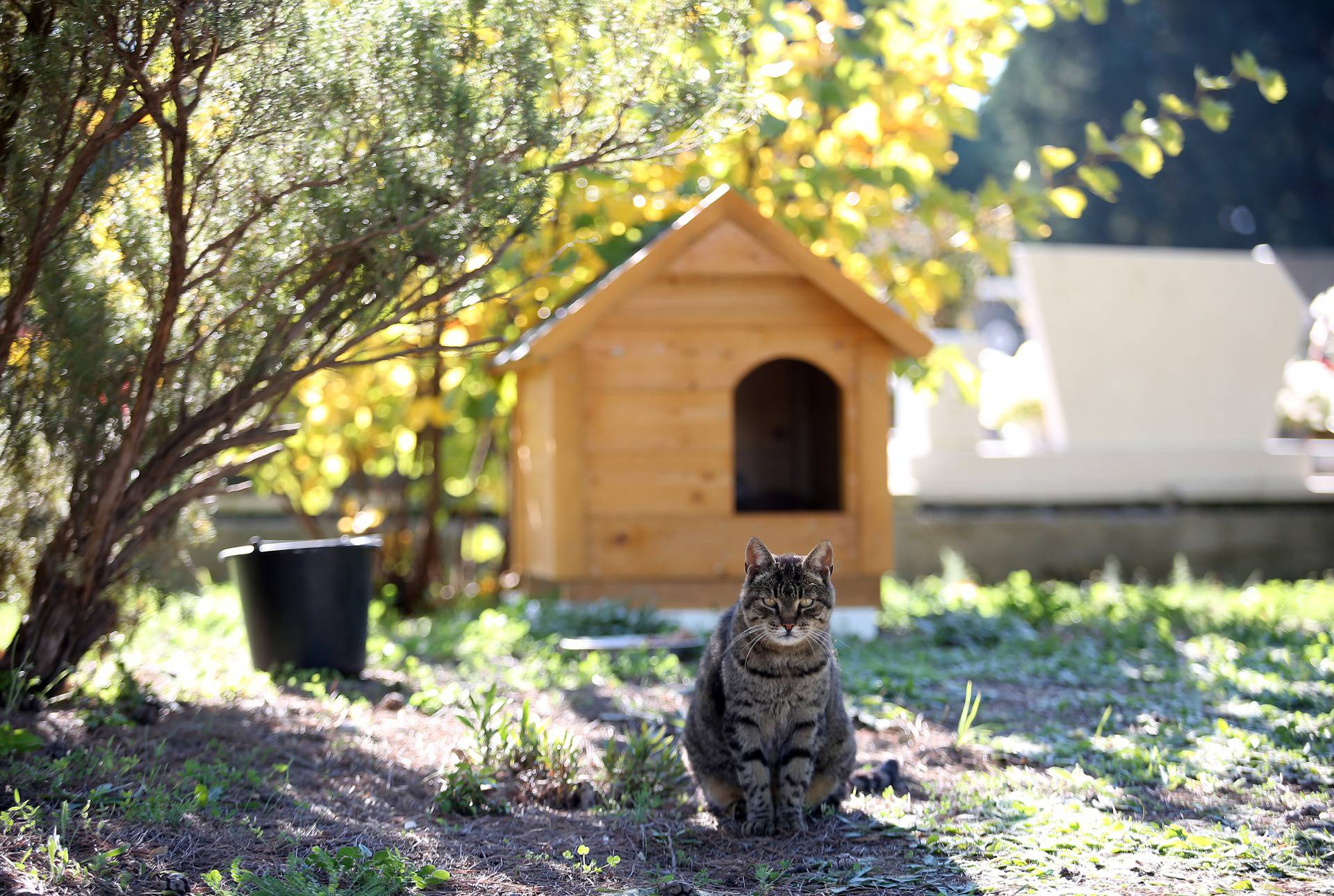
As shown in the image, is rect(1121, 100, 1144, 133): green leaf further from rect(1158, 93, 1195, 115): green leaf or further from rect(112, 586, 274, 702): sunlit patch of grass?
rect(112, 586, 274, 702): sunlit patch of grass

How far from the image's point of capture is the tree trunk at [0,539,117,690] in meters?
4.50

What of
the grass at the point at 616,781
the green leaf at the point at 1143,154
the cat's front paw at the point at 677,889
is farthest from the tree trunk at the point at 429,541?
the cat's front paw at the point at 677,889

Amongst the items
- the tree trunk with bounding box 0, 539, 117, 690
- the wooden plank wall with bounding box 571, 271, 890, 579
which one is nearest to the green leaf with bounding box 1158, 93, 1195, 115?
the wooden plank wall with bounding box 571, 271, 890, 579

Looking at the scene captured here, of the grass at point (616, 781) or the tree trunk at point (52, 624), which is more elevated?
the tree trunk at point (52, 624)

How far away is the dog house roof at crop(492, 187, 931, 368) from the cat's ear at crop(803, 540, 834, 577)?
3596 millimetres

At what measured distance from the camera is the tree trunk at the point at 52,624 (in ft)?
14.8

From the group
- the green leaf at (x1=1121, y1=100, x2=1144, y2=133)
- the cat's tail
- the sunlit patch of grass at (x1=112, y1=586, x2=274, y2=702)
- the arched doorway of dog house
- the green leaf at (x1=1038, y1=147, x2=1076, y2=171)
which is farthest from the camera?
the arched doorway of dog house

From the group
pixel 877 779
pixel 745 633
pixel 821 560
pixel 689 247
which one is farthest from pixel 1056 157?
pixel 745 633

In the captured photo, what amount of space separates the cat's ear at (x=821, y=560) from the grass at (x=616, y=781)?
31.4 inches

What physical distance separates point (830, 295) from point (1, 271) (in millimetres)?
4726

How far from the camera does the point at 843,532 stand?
7637mm

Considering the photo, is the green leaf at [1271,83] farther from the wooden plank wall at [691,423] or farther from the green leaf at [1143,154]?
the wooden plank wall at [691,423]

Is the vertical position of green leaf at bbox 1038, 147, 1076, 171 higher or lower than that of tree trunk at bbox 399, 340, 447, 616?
higher

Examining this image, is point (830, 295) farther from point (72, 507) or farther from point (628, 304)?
point (72, 507)
